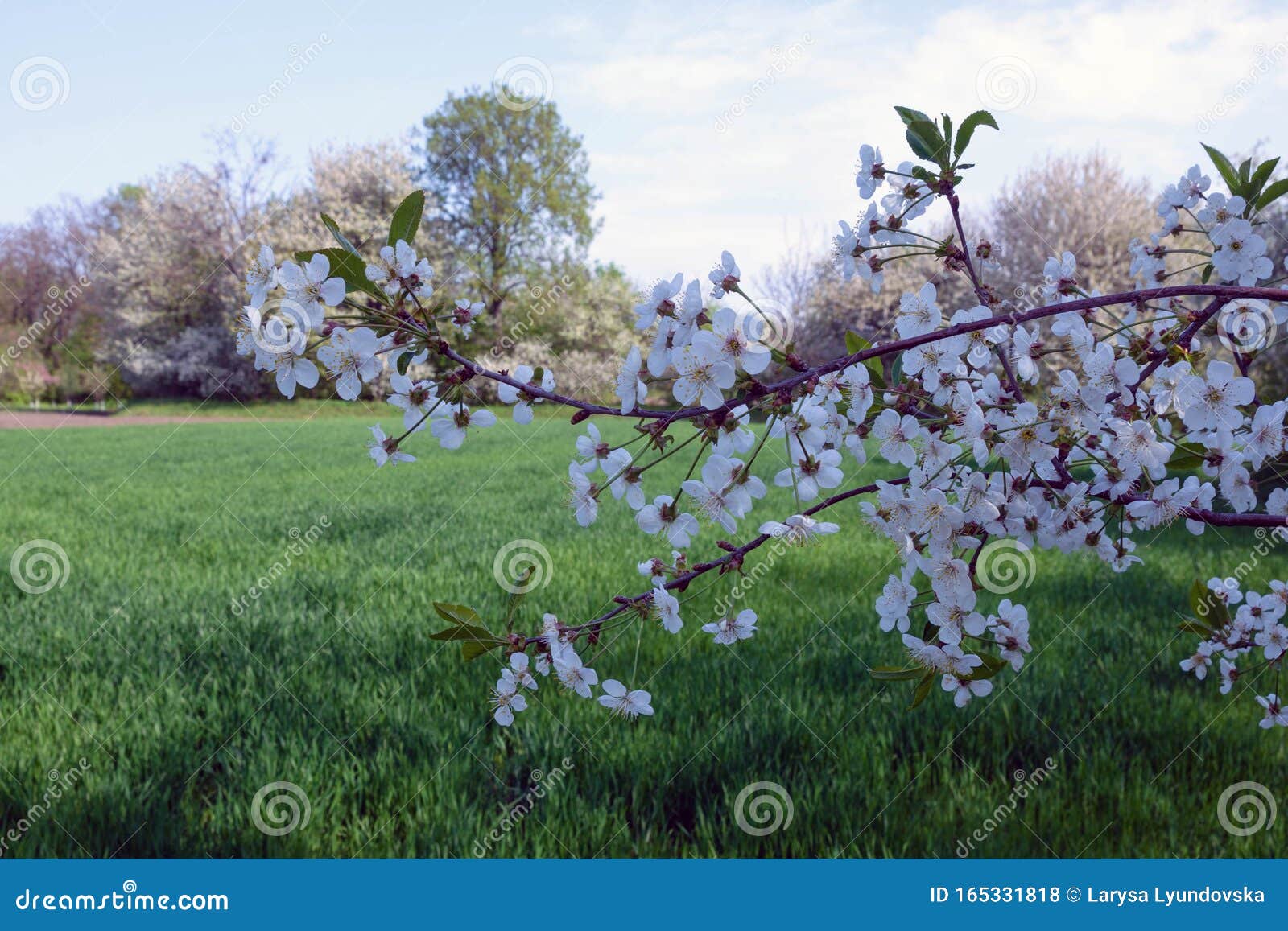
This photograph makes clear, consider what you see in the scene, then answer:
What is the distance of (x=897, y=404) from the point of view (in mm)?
1462

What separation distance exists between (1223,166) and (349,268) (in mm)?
1694

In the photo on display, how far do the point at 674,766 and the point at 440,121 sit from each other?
27.5 metres

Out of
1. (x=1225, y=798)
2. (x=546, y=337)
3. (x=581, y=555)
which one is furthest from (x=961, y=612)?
(x=546, y=337)

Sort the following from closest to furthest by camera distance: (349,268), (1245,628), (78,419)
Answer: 1. (349,268)
2. (1245,628)
3. (78,419)

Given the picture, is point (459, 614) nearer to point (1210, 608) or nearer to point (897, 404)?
point (897, 404)

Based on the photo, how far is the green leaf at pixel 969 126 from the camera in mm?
1555

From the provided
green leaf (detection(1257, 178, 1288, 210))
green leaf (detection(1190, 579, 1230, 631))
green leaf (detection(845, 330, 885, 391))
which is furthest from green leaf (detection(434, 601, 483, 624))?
green leaf (detection(1257, 178, 1288, 210))

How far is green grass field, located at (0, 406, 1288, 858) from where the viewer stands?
2.28 metres

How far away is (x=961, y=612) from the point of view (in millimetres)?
1455

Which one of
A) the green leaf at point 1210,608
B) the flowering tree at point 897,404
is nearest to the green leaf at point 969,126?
the flowering tree at point 897,404

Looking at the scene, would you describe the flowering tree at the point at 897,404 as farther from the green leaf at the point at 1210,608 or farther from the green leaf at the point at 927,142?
the green leaf at the point at 1210,608

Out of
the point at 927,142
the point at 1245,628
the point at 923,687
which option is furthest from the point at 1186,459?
the point at 1245,628

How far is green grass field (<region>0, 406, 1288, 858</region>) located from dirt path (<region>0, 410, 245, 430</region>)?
1907 cm

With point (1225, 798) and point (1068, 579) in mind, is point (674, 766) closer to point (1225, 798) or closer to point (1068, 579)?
point (1225, 798)
